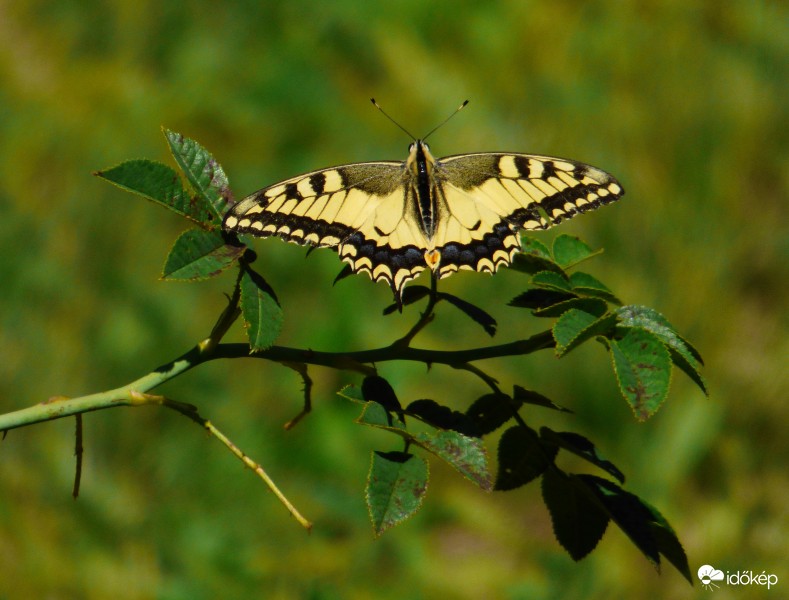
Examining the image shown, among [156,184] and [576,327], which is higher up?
[156,184]

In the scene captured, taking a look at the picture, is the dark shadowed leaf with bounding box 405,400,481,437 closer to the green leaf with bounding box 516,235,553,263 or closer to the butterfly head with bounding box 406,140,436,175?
the green leaf with bounding box 516,235,553,263

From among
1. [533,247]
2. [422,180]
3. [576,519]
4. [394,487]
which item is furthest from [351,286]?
[394,487]

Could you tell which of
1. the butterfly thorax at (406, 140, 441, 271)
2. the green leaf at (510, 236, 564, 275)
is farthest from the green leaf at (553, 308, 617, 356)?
the butterfly thorax at (406, 140, 441, 271)

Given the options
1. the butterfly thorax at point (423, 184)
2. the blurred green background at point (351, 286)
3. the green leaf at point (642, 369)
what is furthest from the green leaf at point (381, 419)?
the blurred green background at point (351, 286)

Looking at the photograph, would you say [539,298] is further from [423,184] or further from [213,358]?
[423,184]

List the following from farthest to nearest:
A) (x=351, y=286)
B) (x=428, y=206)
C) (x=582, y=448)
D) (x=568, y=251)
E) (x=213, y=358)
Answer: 1. (x=351, y=286)
2. (x=428, y=206)
3. (x=568, y=251)
4. (x=582, y=448)
5. (x=213, y=358)

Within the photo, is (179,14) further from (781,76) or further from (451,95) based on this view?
(781,76)

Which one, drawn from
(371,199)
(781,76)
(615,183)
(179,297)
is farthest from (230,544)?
(781,76)

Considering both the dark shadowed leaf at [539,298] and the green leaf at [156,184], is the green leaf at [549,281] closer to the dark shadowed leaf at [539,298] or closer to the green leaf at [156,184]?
the dark shadowed leaf at [539,298]
